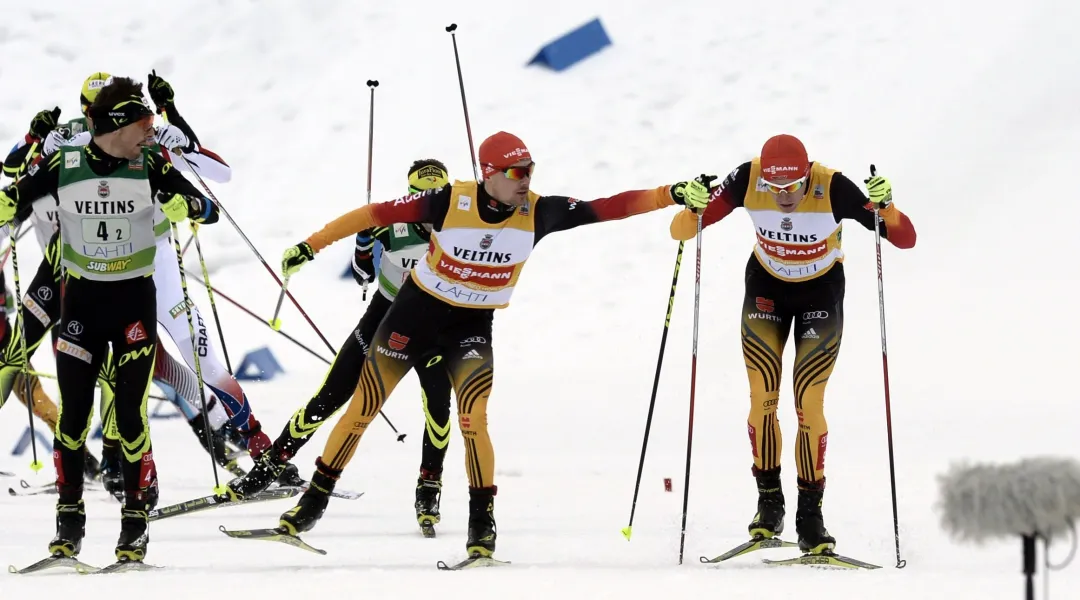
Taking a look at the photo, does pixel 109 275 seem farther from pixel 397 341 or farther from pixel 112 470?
pixel 112 470

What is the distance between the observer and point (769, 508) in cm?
633

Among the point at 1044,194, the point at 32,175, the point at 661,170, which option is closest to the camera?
the point at 32,175

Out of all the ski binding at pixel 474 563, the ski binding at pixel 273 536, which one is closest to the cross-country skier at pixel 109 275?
the ski binding at pixel 273 536

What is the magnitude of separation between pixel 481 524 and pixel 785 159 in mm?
1983

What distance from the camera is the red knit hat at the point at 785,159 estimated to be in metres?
6.01

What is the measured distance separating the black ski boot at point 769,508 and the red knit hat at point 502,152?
179 cm

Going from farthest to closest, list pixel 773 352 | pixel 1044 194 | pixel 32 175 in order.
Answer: pixel 1044 194 < pixel 773 352 < pixel 32 175

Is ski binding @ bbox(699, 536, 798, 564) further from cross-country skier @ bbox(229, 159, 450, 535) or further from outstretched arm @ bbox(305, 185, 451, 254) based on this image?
outstretched arm @ bbox(305, 185, 451, 254)

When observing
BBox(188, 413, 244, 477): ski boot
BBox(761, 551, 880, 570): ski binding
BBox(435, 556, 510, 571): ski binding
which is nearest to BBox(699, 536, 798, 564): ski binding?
BBox(761, 551, 880, 570): ski binding

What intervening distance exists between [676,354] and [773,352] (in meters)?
5.93

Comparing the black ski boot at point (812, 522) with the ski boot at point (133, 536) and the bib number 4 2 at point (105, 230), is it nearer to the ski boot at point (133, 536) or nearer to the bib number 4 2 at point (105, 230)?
the ski boot at point (133, 536)

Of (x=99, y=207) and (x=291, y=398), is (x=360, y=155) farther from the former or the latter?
(x=99, y=207)

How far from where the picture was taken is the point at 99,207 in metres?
5.83

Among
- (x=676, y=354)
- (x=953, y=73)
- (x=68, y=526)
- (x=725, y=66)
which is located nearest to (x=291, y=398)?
(x=676, y=354)
